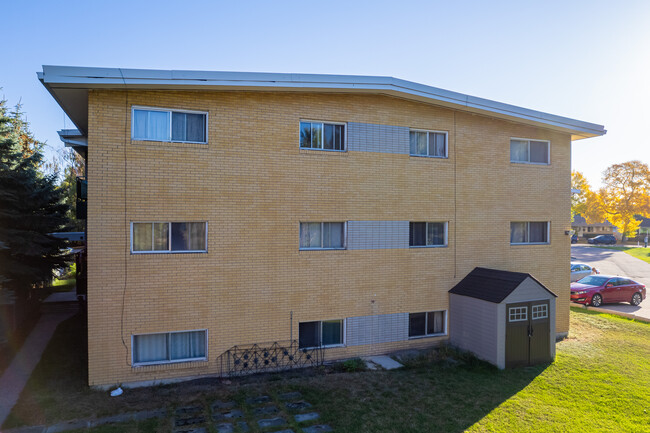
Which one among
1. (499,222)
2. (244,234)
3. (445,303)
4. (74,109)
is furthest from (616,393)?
(74,109)

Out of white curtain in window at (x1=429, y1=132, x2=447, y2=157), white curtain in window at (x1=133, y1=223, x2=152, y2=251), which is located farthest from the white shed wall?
white curtain in window at (x1=133, y1=223, x2=152, y2=251)

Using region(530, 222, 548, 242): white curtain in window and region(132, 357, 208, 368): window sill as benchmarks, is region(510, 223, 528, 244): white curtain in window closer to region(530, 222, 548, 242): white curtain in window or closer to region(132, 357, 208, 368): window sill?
region(530, 222, 548, 242): white curtain in window

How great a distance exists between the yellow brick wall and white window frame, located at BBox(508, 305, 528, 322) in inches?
82.7

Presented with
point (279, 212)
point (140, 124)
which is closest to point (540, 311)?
point (279, 212)

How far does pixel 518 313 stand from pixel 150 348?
9848 millimetres

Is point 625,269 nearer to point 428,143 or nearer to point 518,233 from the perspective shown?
point 518,233

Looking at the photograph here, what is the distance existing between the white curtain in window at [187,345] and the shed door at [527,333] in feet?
27.1

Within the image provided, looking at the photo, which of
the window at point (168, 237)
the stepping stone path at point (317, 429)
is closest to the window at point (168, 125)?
the window at point (168, 237)

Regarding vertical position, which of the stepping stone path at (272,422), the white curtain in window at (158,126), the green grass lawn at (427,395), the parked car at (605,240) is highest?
the white curtain in window at (158,126)

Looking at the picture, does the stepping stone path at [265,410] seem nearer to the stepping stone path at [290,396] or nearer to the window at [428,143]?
the stepping stone path at [290,396]

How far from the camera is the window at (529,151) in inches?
549

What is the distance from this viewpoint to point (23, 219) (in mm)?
15695

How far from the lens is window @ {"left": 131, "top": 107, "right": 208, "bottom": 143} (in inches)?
386

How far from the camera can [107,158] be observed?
9.46m
